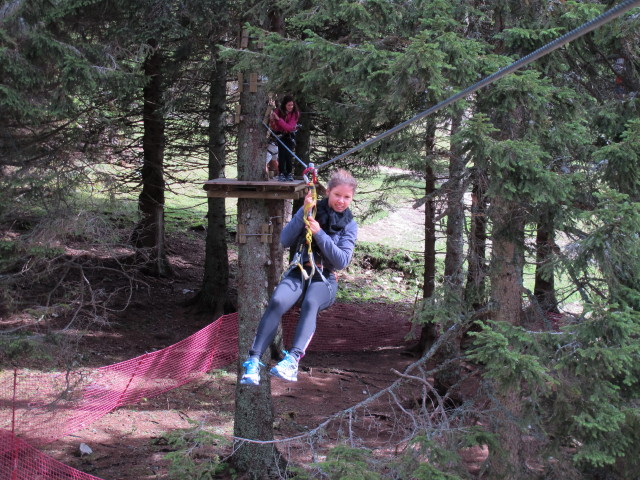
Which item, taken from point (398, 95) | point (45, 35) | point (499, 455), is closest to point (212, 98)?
point (45, 35)

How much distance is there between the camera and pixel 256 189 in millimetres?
6578

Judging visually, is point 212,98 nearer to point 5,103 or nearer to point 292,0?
point 5,103

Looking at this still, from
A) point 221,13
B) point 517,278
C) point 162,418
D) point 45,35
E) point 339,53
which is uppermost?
point 221,13

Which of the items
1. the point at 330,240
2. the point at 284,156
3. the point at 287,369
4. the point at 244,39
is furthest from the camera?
the point at 284,156

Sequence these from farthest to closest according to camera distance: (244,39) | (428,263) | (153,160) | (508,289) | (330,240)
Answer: (153,160)
(428,263)
(244,39)
(508,289)
(330,240)

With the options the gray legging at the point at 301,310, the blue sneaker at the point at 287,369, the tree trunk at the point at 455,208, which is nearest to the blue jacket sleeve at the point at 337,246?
the gray legging at the point at 301,310

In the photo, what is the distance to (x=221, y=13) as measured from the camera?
9.80m

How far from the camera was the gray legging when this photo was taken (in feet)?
14.4

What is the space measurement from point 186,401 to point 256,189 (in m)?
5.23

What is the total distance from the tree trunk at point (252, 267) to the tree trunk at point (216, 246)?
16.7 feet

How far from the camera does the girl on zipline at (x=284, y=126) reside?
741 centimetres

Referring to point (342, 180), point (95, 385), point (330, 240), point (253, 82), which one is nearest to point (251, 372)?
point (330, 240)

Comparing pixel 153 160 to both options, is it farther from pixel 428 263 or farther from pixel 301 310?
pixel 301 310

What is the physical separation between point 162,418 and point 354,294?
25.5ft
